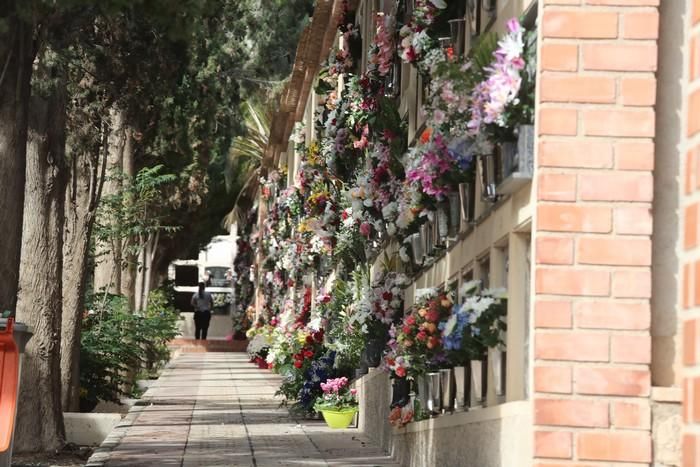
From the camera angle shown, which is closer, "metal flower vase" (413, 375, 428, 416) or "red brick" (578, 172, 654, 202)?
"red brick" (578, 172, 654, 202)

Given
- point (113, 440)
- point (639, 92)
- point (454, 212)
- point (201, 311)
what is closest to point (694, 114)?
point (639, 92)

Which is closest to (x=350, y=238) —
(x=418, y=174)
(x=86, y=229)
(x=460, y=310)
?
(x=86, y=229)

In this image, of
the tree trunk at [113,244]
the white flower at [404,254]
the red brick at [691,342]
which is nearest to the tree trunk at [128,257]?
the tree trunk at [113,244]

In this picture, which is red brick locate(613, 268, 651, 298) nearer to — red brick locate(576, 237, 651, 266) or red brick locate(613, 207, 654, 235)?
red brick locate(576, 237, 651, 266)

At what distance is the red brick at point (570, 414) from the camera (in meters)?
6.97

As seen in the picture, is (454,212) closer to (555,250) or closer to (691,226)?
(555,250)

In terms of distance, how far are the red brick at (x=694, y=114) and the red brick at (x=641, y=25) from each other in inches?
201

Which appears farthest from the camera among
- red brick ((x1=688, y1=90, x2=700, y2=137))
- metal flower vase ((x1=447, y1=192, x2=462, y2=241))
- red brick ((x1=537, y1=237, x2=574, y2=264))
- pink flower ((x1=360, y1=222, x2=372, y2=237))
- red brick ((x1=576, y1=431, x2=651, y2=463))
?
pink flower ((x1=360, y1=222, x2=372, y2=237))

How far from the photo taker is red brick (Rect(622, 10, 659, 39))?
23.1 ft

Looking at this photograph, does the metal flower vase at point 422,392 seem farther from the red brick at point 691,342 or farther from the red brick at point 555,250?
the red brick at point 691,342

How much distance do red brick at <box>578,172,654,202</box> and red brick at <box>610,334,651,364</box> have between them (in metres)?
0.67

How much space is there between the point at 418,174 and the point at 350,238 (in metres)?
8.46

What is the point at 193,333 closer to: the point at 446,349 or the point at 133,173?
the point at 133,173

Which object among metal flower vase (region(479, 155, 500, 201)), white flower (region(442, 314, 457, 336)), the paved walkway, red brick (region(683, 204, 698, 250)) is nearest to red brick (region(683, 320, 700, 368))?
red brick (region(683, 204, 698, 250))
